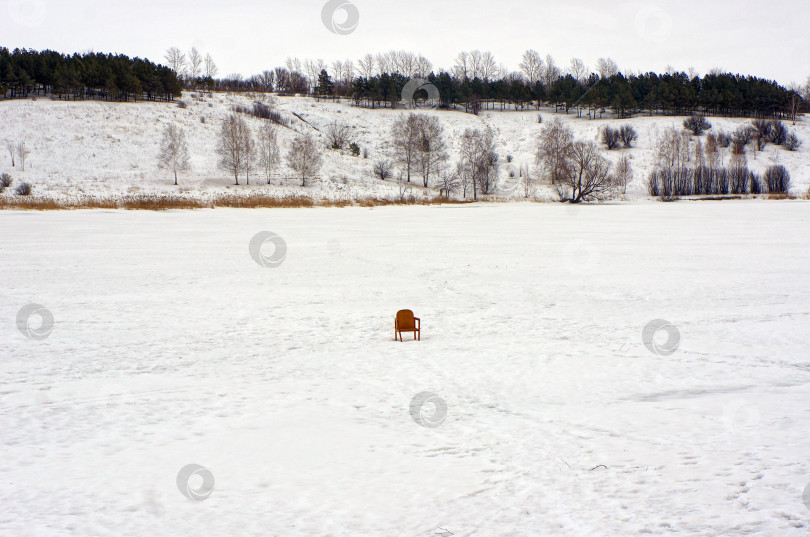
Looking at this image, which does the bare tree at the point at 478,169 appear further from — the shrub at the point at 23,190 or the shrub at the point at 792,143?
the shrub at the point at 792,143

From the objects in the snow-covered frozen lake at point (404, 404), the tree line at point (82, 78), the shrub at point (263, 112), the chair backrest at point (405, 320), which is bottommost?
the snow-covered frozen lake at point (404, 404)

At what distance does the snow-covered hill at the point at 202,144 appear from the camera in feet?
198

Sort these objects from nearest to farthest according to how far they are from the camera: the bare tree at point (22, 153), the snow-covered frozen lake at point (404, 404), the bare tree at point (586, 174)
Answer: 1. the snow-covered frozen lake at point (404, 404)
2. the bare tree at point (586, 174)
3. the bare tree at point (22, 153)

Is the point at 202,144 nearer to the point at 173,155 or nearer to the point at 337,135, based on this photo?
the point at 173,155

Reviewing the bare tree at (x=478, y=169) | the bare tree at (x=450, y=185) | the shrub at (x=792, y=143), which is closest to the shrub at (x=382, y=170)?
the bare tree at (x=450, y=185)

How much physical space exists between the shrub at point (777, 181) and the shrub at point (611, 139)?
77.6 feet

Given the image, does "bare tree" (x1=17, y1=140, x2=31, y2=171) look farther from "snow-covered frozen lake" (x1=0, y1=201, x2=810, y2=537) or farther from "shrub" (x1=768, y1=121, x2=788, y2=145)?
"shrub" (x1=768, y1=121, x2=788, y2=145)

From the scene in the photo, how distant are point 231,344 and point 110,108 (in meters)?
86.2

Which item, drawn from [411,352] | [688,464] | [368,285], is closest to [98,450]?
[411,352]

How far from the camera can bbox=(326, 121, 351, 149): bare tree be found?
82.9m

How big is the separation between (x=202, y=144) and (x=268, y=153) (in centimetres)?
1123

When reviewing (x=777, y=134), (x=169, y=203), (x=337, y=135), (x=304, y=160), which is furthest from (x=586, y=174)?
(x=777, y=134)

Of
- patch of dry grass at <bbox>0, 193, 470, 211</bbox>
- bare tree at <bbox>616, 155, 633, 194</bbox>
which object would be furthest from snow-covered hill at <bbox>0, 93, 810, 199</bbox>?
patch of dry grass at <bbox>0, 193, 470, 211</bbox>

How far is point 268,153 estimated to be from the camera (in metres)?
70.2
